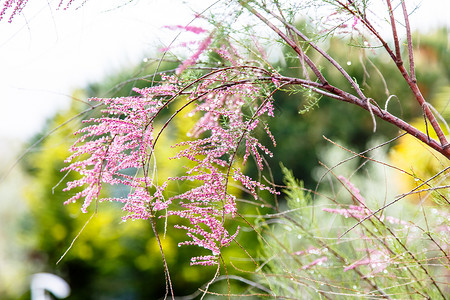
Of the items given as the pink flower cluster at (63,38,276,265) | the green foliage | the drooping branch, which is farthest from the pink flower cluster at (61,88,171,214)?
the green foliage

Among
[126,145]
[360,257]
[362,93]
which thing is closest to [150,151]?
[126,145]

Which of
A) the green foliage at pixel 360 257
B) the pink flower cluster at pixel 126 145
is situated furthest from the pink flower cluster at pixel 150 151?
the green foliage at pixel 360 257

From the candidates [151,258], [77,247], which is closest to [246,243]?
[151,258]

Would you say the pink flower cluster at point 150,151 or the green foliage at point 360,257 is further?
the green foliage at point 360,257

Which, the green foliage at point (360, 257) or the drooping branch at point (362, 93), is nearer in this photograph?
the drooping branch at point (362, 93)

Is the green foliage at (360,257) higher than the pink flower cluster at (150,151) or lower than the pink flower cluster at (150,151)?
lower

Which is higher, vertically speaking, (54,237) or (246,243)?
(54,237)

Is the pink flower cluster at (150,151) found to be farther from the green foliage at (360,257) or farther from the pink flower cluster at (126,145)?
the green foliage at (360,257)

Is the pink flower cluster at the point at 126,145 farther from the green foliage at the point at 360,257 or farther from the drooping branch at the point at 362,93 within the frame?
the green foliage at the point at 360,257

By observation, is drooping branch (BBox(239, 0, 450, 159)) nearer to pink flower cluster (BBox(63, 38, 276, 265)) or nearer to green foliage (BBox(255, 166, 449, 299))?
A: pink flower cluster (BBox(63, 38, 276, 265))

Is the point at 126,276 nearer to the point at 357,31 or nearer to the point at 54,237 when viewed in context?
the point at 54,237

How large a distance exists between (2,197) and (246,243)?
358 centimetres

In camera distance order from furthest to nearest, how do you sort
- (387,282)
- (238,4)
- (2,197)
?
(2,197) < (387,282) < (238,4)

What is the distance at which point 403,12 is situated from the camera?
0.43m
